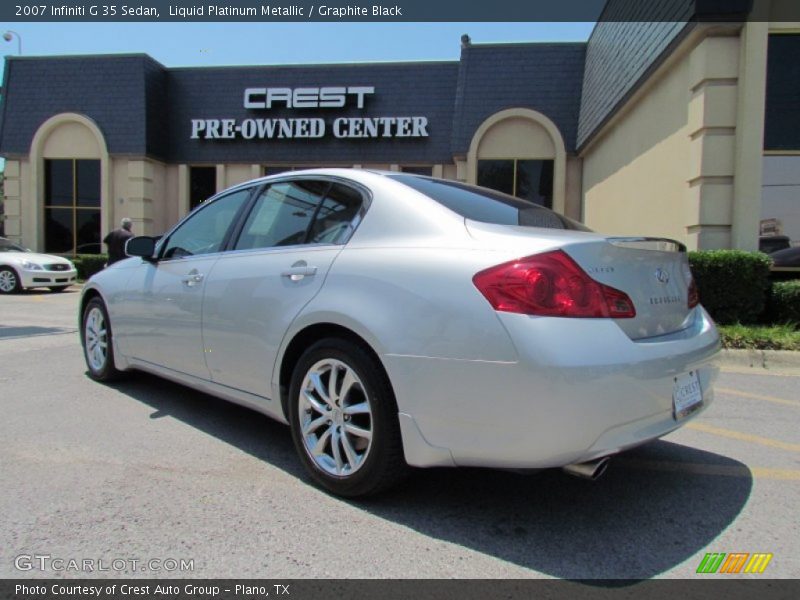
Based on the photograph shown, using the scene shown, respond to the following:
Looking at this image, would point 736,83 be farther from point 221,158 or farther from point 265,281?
point 221,158

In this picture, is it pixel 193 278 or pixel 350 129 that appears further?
pixel 350 129

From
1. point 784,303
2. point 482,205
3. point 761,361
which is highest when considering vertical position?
point 482,205

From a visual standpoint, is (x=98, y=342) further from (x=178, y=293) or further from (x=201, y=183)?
(x=201, y=183)

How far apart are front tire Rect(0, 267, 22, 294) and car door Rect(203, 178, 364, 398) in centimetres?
1216

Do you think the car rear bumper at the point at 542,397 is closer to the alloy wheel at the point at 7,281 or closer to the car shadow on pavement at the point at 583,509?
the car shadow on pavement at the point at 583,509

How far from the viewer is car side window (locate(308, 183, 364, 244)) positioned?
2.99 metres

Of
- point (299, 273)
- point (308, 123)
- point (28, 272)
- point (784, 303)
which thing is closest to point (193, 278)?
point (299, 273)

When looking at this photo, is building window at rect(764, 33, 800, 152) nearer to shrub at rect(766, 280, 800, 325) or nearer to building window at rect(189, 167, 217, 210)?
shrub at rect(766, 280, 800, 325)

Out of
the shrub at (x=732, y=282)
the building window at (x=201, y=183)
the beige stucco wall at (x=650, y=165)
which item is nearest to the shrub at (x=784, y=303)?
the shrub at (x=732, y=282)

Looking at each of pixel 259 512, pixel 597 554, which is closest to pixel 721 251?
pixel 597 554

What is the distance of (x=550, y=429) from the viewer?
2.18 m

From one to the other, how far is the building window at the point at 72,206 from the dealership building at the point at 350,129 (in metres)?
0.04

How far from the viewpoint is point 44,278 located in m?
13.3
